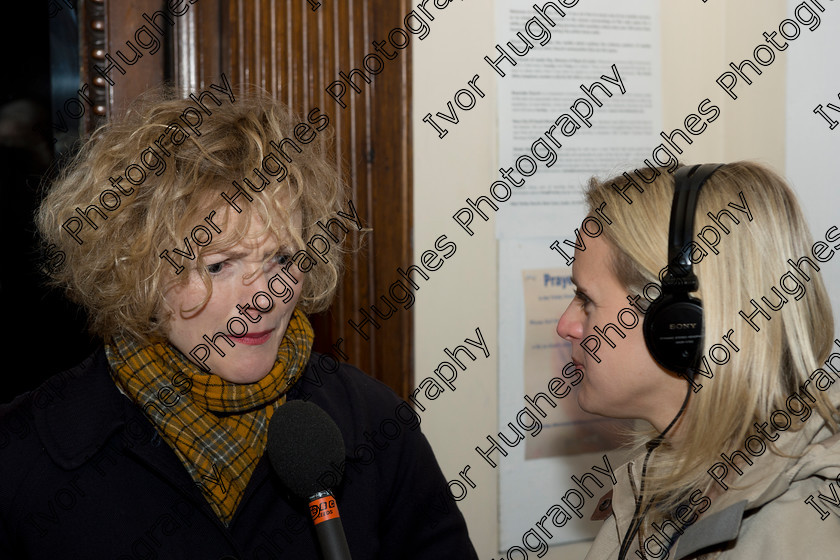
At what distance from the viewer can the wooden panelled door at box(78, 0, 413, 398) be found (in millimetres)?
1457

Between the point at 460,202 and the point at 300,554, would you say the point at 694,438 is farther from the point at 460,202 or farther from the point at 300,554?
the point at 460,202

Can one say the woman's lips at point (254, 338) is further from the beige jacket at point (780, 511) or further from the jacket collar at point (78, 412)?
the beige jacket at point (780, 511)

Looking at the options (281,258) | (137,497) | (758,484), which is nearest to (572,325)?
(758,484)

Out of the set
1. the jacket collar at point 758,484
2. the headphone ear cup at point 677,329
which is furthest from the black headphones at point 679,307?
the jacket collar at point 758,484

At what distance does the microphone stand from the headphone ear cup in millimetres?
431

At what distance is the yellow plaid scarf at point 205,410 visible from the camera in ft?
3.66

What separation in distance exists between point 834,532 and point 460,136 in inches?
43.1

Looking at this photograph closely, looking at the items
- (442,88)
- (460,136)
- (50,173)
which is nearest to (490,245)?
(460,136)

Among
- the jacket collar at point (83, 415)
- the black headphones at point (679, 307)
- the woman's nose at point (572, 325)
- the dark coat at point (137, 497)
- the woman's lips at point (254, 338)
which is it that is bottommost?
the dark coat at point (137, 497)

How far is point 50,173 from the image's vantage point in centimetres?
144

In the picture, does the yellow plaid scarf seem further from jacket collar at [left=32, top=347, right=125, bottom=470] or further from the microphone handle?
the microphone handle

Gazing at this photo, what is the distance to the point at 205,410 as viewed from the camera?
118 centimetres

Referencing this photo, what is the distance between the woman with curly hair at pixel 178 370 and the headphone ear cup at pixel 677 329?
20.8 inches

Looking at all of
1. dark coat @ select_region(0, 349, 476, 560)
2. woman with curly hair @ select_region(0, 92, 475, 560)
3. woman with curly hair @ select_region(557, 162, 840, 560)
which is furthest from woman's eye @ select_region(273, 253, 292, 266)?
woman with curly hair @ select_region(557, 162, 840, 560)
